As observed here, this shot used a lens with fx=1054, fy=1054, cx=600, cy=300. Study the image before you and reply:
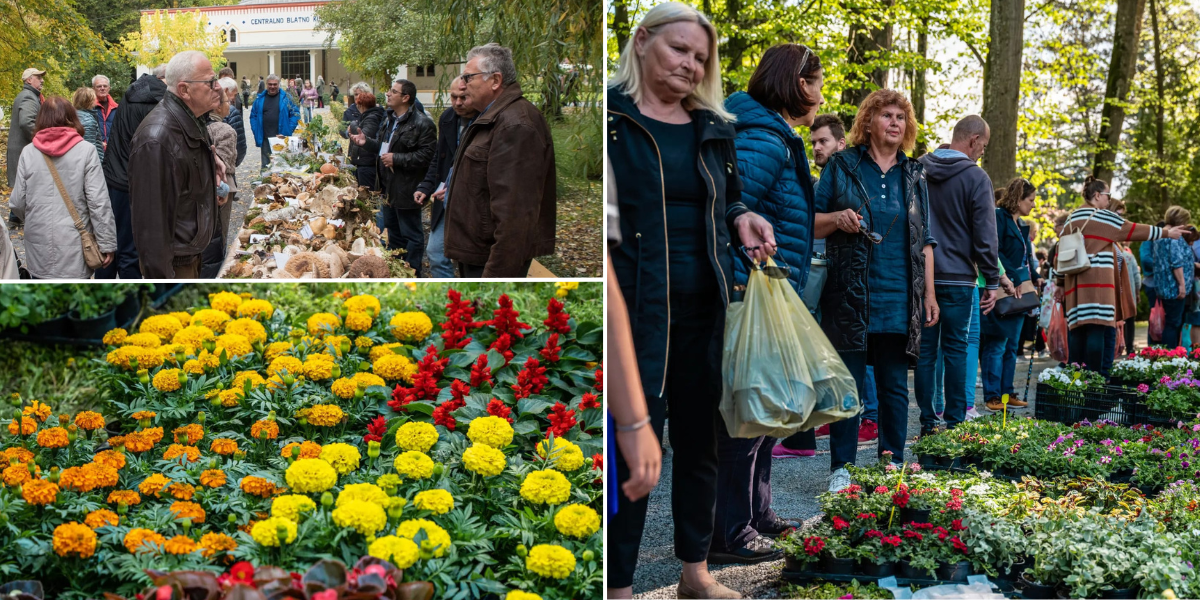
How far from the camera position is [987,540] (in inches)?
145

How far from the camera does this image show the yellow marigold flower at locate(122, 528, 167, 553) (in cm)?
295

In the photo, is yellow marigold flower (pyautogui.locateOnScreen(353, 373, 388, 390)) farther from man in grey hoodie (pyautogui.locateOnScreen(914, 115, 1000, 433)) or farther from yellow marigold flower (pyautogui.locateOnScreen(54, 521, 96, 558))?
man in grey hoodie (pyautogui.locateOnScreen(914, 115, 1000, 433))

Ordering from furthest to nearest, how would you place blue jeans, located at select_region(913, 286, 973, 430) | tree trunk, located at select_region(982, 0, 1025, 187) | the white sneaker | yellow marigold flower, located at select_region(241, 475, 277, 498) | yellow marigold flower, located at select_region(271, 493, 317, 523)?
tree trunk, located at select_region(982, 0, 1025, 187)
blue jeans, located at select_region(913, 286, 973, 430)
the white sneaker
yellow marigold flower, located at select_region(241, 475, 277, 498)
yellow marigold flower, located at select_region(271, 493, 317, 523)

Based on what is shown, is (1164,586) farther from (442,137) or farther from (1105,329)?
(1105,329)

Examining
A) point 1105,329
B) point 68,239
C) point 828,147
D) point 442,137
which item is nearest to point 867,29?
point 1105,329

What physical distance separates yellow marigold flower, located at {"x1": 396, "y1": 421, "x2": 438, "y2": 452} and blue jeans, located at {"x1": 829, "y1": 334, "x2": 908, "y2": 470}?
6.10 ft

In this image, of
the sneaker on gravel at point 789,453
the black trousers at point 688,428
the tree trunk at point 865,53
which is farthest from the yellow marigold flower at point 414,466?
the tree trunk at point 865,53

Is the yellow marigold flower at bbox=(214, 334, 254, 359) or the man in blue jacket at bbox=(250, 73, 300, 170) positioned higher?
the man in blue jacket at bbox=(250, 73, 300, 170)

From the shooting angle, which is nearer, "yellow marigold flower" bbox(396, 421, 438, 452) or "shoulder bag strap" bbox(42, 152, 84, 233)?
"yellow marigold flower" bbox(396, 421, 438, 452)

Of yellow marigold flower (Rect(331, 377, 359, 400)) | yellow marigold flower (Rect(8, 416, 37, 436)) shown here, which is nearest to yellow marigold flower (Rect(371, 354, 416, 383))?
yellow marigold flower (Rect(331, 377, 359, 400))

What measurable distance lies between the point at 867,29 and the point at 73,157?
516 inches

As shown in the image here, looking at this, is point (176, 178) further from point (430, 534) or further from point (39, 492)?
point (430, 534)

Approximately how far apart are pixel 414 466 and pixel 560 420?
61 centimetres

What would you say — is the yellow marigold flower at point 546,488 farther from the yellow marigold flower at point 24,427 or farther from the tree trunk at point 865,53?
the tree trunk at point 865,53
